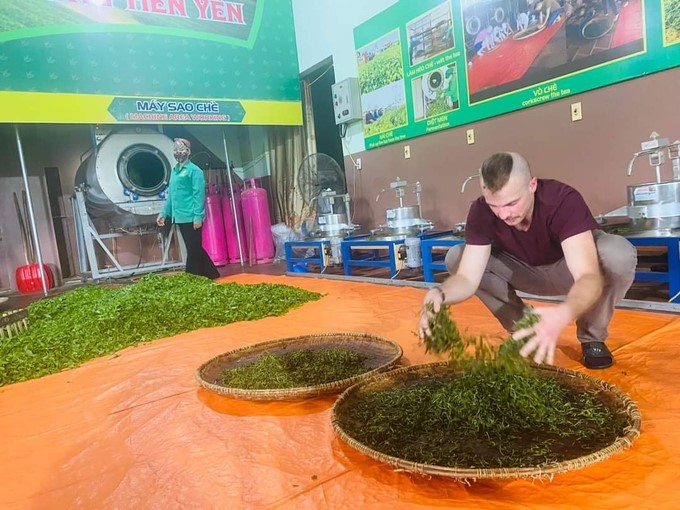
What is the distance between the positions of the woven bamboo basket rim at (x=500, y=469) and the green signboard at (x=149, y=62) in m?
4.70

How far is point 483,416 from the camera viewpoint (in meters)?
1.17

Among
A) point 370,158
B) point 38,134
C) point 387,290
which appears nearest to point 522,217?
point 387,290

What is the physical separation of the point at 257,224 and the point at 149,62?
2321 mm

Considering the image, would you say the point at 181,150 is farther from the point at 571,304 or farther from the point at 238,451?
the point at 571,304

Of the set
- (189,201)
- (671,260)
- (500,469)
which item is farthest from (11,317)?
(671,260)

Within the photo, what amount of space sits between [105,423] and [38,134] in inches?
229

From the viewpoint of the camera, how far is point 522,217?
152cm

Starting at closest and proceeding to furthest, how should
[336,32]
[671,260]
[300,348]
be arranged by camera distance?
1. [300,348]
2. [671,260]
3. [336,32]

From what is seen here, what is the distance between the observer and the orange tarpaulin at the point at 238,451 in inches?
40.7

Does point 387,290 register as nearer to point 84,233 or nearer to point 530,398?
point 530,398

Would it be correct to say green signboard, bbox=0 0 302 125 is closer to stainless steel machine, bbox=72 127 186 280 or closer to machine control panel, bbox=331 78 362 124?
stainless steel machine, bbox=72 127 186 280

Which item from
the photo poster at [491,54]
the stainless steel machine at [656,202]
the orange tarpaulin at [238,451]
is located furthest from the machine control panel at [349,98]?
the orange tarpaulin at [238,451]

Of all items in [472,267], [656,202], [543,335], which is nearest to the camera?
[543,335]

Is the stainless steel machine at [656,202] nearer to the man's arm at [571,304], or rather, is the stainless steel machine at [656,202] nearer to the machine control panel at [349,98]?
the man's arm at [571,304]
